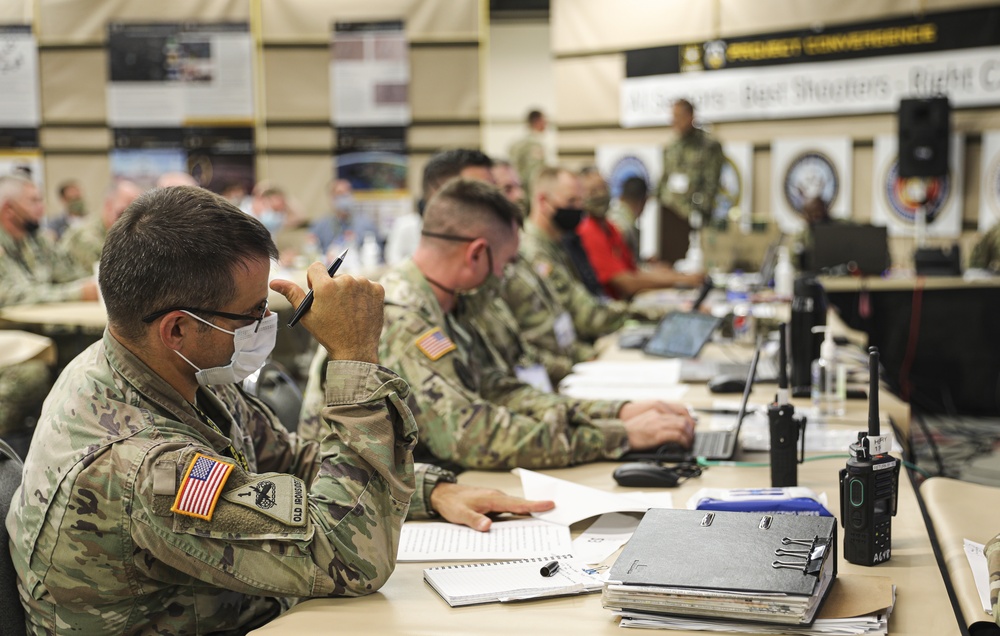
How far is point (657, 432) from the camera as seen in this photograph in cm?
222

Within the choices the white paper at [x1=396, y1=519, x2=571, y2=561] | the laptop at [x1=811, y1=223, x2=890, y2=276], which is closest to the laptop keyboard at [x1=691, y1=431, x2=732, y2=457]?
the white paper at [x1=396, y1=519, x2=571, y2=561]

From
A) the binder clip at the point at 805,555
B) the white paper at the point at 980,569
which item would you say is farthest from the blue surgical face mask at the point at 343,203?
the binder clip at the point at 805,555

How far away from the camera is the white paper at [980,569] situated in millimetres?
1439

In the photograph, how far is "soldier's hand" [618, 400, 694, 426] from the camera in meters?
2.30

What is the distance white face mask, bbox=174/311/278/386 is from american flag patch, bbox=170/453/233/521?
0.20m

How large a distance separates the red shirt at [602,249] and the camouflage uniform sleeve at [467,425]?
10.9 feet

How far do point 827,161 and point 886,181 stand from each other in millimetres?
492

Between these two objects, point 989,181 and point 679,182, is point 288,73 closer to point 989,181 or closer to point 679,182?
point 679,182

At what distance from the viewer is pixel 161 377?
4.76ft

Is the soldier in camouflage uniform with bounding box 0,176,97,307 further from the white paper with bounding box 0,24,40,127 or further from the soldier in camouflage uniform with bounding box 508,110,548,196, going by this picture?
the soldier in camouflage uniform with bounding box 508,110,548,196

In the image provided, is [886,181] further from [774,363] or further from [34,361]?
[34,361]

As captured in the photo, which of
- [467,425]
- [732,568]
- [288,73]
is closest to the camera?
[732,568]

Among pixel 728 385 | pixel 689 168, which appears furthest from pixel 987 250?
pixel 728 385

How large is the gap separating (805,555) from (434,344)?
41.7 inches
